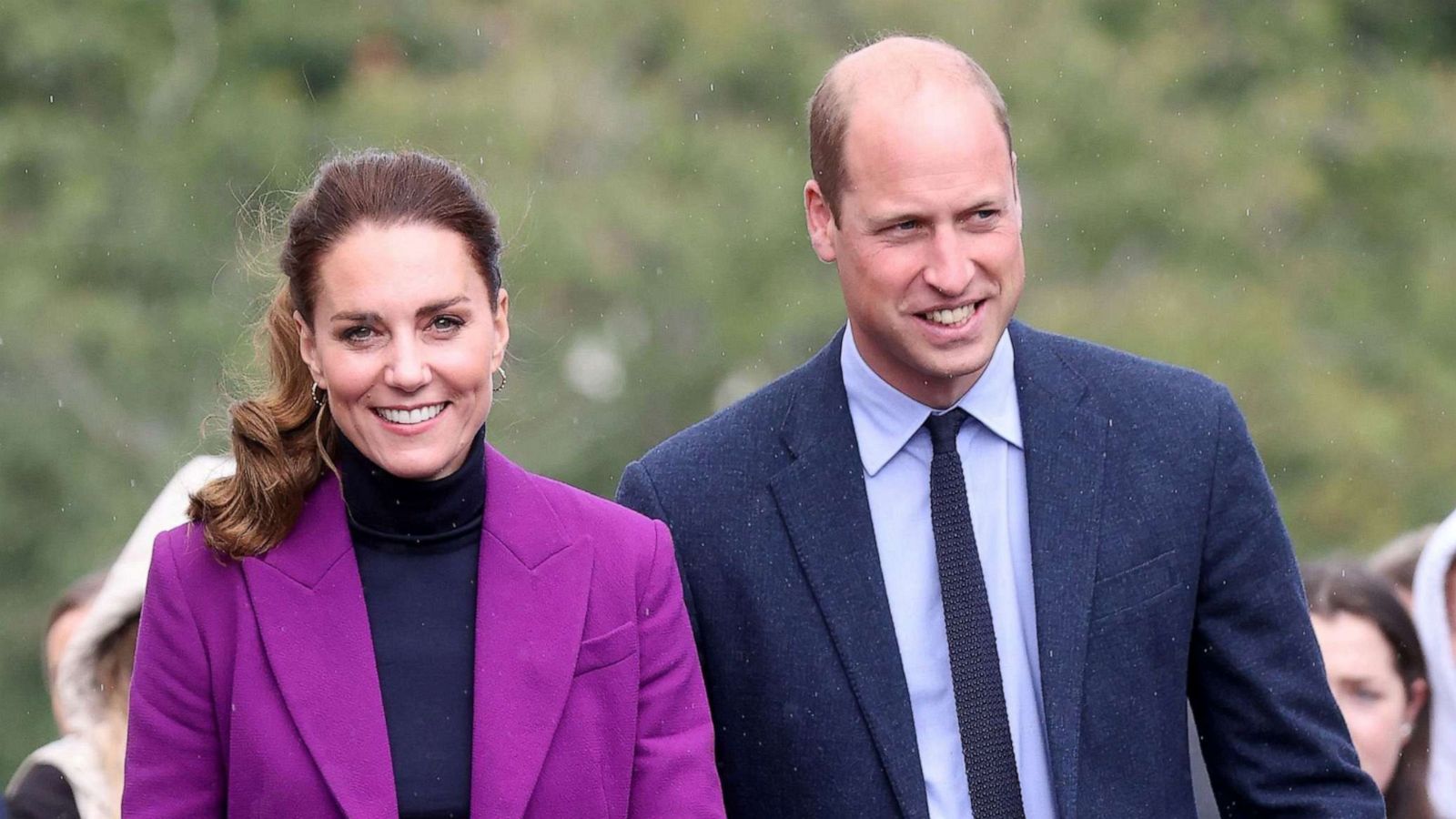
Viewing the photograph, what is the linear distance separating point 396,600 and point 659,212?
981cm

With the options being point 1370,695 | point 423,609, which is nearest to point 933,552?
point 423,609

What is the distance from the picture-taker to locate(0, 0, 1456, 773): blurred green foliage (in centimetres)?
1281

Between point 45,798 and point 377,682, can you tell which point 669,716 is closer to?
point 377,682

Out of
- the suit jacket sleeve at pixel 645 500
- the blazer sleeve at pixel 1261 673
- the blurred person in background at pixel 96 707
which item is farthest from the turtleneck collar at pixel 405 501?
the blazer sleeve at pixel 1261 673

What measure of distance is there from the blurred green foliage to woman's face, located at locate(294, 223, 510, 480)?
8522mm

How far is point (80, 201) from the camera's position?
535 inches

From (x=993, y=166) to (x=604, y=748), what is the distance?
1.00 meters

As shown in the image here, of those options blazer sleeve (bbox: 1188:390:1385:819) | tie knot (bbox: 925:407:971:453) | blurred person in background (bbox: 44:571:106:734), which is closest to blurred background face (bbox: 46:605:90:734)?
blurred person in background (bbox: 44:571:106:734)

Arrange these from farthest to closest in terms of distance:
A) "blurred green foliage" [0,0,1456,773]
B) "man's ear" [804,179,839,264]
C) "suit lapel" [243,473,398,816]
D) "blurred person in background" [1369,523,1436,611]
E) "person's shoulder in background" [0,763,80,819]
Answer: "blurred green foliage" [0,0,1456,773], "blurred person in background" [1369,523,1436,611], "person's shoulder in background" [0,763,80,819], "man's ear" [804,179,839,264], "suit lapel" [243,473,398,816]

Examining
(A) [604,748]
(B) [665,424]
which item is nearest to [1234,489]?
(A) [604,748]

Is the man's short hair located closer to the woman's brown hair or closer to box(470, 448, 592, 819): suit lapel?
the woman's brown hair

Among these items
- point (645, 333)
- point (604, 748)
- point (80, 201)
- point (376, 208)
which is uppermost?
point (80, 201)

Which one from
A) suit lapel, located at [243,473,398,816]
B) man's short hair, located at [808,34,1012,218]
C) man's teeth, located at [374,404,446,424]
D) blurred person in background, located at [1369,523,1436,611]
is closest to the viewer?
suit lapel, located at [243,473,398,816]

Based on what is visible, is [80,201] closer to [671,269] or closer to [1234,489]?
[671,269]
